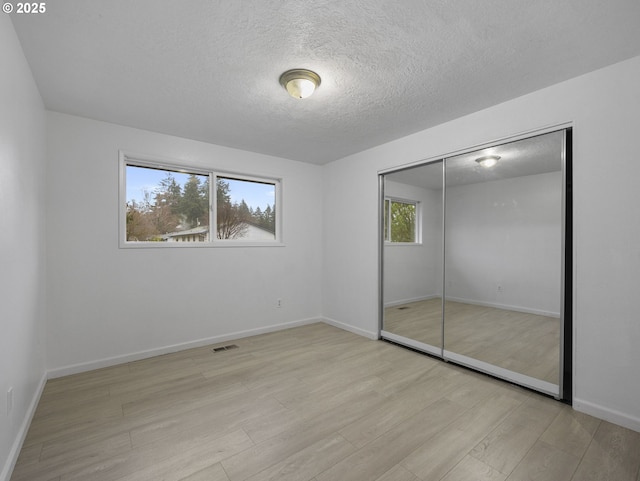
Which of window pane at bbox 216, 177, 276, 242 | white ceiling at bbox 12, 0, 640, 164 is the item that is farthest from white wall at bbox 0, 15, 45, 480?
window pane at bbox 216, 177, 276, 242

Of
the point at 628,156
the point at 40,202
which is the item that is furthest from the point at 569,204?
the point at 40,202

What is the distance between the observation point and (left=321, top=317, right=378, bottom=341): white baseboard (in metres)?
3.94

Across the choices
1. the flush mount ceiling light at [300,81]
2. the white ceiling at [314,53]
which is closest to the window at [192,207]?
the white ceiling at [314,53]

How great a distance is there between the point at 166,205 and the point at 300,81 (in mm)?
2339

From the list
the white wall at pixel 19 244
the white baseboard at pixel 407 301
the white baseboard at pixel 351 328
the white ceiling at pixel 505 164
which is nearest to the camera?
the white wall at pixel 19 244

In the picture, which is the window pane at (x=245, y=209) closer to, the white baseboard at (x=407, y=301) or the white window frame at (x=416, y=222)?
the white window frame at (x=416, y=222)

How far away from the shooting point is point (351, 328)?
4258 millimetres

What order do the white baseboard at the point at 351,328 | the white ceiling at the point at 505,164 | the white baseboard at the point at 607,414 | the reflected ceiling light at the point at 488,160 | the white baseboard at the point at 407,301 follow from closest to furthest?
1. the white baseboard at the point at 607,414
2. the white ceiling at the point at 505,164
3. the reflected ceiling light at the point at 488,160
4. the white baseboard at the point at 407,301
5. the white baseboard at the point at 351,328

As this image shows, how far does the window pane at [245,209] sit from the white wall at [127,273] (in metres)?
0.21

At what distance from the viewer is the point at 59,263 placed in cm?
286

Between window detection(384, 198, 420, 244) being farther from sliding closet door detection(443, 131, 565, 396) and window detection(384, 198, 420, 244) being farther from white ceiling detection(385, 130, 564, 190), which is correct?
sliding closet door detection(443, 131, 565, 396)

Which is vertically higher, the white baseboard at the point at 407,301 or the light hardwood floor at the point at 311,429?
the white baseboard at the point at 407,301

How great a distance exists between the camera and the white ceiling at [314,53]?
64.3 inches

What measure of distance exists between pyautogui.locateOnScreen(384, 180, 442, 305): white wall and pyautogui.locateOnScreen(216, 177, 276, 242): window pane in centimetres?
176
